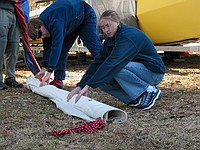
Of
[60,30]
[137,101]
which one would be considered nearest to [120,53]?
[137,101]

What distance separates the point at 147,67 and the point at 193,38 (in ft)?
11.6

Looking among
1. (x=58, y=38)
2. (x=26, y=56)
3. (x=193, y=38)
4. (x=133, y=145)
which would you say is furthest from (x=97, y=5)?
(x=133, y=145)

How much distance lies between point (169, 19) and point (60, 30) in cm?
333

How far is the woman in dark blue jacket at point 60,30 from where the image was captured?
4219mm

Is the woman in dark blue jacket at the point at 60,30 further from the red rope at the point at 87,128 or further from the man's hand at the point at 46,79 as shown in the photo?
the red rope at the point at 87,128

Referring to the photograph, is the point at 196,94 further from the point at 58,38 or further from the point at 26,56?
the point at 26,56

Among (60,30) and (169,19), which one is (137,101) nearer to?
(60,30)

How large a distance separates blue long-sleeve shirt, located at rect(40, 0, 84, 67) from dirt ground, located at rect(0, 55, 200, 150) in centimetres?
57

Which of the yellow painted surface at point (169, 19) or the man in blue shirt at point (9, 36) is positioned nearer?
the man in blue shirt at point (9, 36)

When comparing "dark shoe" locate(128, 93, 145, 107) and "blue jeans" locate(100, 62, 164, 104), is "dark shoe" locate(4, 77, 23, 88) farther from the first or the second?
"dark shoe" locate(128, 93, 145, 107)

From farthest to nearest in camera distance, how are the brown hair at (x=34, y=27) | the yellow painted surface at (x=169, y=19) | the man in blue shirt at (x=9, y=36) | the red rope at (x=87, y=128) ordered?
the yellow painted surface at (x=169, y=19)
the man in blue shirt at (x=9, y=36)
the brown hair at (x=34, y=27)
the red rope at (x=87, y=128)

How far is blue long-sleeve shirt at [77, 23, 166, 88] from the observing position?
138 inches

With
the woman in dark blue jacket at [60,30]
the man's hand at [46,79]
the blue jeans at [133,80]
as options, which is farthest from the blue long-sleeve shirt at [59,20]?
the blue jeans at [133,80]

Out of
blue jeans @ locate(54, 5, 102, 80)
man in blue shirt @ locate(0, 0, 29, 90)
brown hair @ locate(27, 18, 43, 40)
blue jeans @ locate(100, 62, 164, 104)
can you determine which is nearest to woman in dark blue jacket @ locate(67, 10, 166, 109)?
blue jeans @ locate(100, 62, 164, 104)
